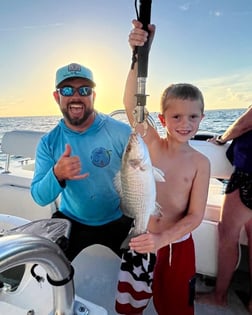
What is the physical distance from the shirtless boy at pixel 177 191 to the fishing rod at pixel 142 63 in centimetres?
18

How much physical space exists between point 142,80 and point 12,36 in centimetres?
731

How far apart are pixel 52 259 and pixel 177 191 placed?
0.78 metres

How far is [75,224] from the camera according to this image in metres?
1.98

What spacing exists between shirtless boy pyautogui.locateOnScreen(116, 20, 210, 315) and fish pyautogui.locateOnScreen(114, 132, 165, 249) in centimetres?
18

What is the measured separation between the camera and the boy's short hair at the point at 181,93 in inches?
52.9

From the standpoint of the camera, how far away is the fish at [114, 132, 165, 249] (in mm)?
1081

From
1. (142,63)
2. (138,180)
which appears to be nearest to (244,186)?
(138,180)

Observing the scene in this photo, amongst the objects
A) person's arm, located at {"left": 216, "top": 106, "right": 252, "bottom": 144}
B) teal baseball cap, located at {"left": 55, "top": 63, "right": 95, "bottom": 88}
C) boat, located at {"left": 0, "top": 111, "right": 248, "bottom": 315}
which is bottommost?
boat, located at {"left": 0, "top": 111, "right": 248, "bottom": 315}

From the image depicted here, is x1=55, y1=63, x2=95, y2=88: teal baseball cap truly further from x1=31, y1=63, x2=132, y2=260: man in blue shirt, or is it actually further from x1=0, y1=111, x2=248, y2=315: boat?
x1=0, y1=111, x2=248, y2=315: boat

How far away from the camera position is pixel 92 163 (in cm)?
189

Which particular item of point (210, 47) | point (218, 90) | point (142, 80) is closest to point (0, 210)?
point (142, 80)

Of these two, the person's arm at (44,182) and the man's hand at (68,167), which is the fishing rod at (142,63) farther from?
the person's arm at (44,182)

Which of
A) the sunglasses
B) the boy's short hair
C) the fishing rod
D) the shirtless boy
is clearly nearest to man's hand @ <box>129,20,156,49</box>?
the fishing rod

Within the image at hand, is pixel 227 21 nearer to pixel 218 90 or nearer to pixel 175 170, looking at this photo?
pixel 218 90
